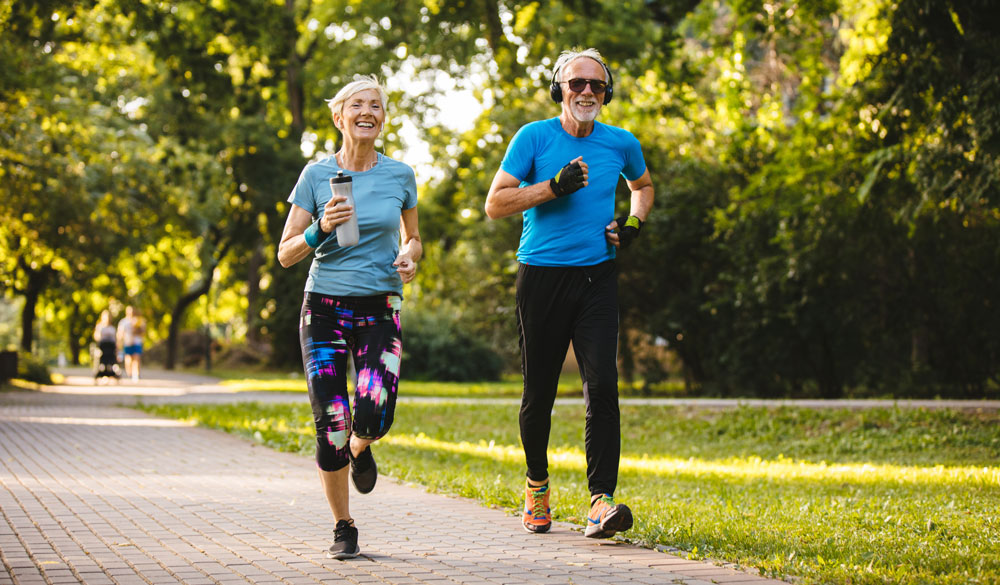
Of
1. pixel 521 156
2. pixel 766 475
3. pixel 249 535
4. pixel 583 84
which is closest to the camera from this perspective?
pixel 583 84

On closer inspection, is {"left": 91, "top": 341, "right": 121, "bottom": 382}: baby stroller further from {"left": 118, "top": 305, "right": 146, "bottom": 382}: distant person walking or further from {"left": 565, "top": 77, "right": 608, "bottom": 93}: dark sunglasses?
{"left": 565, "top": 77, "right": 608, "bottom": 93}: dark sunglasses

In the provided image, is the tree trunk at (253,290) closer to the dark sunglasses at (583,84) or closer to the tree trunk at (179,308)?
the tree trunk at (179,308)

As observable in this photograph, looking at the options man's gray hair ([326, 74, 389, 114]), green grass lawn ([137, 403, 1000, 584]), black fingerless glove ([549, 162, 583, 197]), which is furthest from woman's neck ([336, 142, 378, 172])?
green grass lawn ([137, 403, 1000, 584])

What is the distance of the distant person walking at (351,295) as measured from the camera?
522 cm

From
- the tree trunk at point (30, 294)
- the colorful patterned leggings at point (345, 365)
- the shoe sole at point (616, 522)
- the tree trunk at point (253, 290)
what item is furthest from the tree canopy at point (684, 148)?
the colorful patterned leggings at point (345, 365)

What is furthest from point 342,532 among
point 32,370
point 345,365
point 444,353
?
point 444,353

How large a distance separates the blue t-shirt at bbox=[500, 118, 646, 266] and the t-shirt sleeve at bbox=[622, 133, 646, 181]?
7cm

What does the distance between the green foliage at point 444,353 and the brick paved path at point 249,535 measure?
20.6m

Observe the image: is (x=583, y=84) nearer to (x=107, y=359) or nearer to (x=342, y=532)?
(x=342, y=532)

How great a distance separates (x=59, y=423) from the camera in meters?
14.0

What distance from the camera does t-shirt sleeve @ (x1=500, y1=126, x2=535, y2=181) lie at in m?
5.75

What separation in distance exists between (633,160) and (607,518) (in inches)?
74.1

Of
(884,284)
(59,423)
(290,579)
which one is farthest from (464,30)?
(290,579)

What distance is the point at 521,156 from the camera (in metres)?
5.76
